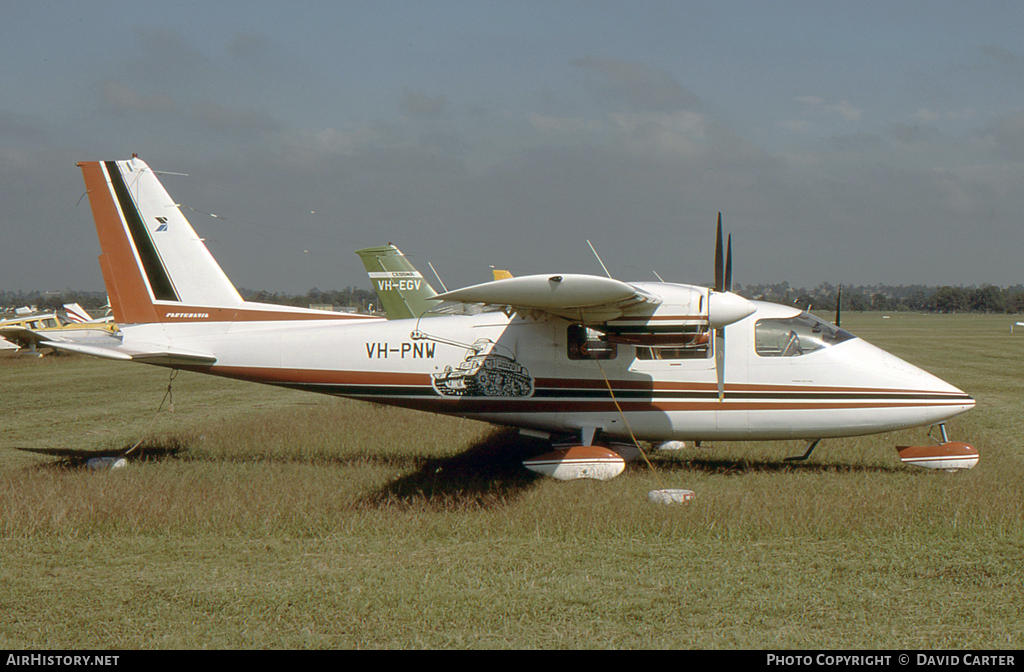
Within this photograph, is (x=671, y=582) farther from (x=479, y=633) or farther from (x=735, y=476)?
(x=735, y=476)

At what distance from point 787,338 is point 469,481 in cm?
508

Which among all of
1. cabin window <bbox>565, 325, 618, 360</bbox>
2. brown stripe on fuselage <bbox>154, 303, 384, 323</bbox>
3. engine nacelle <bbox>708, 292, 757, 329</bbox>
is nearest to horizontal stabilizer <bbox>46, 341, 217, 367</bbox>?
brown stripe on fuselage <bbox>154, 303, 384, 323</bbox>

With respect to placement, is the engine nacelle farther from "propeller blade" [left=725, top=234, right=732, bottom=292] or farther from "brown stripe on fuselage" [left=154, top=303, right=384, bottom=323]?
"brown stripe on fuselage" [left=154, top=303, right=384, bottom=323]

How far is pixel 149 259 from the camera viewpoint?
1088cm

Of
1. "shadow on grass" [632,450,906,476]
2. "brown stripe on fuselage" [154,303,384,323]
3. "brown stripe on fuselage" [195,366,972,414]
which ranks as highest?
"brown stripe on fuselage" [154,303,384,323]

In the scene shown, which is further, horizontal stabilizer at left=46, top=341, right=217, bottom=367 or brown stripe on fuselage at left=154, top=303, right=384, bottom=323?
brown stripe on fuselage at left=154, top=303, right=384, bottom=323

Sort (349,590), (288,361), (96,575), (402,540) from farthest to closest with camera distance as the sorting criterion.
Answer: (288,361) < (402,540) < (96,575) < (349,590)

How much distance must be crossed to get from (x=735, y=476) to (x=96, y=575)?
26.3 feet

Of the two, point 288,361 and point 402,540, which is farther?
point 288,361

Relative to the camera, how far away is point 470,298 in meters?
7.36

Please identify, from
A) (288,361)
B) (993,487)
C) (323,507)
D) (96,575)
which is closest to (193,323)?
(288,361)

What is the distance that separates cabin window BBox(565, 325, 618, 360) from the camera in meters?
9.98

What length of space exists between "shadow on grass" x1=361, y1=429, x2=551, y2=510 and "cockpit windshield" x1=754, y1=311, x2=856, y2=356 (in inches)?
150

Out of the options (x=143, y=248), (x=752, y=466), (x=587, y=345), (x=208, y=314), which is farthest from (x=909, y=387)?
(x=143, y=248)
